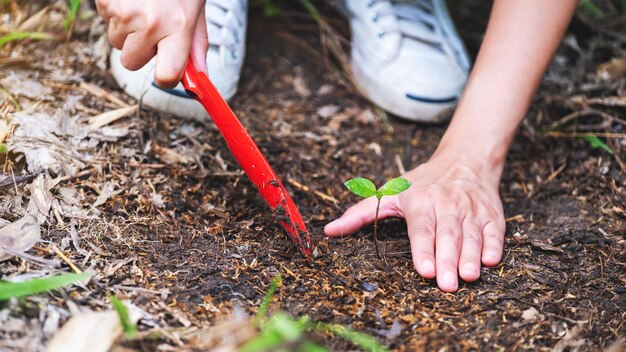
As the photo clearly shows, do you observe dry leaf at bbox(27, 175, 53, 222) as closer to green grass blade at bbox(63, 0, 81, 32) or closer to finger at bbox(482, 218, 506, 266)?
green grass blade at bbox(63, 0, 81, 32)

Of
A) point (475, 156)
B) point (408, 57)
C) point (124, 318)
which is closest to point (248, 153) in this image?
point (124, 318)

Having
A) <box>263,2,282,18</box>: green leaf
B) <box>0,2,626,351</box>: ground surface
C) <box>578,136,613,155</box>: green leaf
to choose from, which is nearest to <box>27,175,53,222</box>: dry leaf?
<box>0,2,626,351</box>: ground surface

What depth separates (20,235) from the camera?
132 centimetres

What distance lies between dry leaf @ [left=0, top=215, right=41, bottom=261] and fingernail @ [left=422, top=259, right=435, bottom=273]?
81 cm

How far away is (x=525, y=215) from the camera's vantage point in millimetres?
1702

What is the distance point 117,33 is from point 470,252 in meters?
0.91

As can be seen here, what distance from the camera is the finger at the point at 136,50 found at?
1.34m

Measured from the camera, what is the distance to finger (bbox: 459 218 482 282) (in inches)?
55.2

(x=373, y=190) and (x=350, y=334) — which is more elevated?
(x=373, y=190)

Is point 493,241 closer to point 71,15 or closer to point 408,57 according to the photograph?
point 408,57

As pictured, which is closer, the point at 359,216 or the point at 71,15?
the point at 359,216

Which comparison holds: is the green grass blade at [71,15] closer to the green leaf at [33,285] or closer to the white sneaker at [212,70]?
the white sneaker at [212,70]

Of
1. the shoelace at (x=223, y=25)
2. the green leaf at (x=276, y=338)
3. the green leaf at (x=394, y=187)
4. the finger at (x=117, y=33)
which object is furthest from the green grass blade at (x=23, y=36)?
the green leaf at (x=276, y=338)

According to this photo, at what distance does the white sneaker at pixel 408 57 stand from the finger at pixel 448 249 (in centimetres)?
60
